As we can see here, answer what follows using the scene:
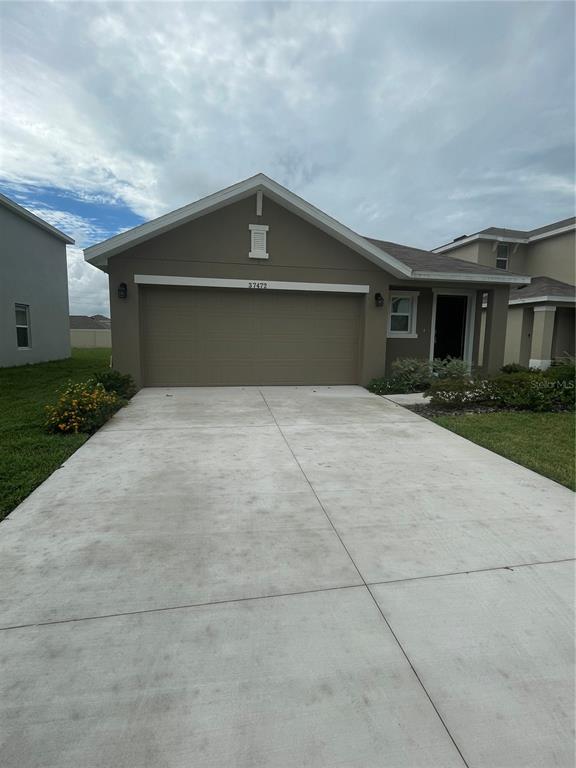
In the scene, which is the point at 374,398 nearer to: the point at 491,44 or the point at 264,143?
the point at 491,44

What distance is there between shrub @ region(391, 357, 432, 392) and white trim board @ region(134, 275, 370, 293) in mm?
2042

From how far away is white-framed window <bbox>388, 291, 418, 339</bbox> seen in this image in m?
11.0

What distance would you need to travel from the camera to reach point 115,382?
7.95m

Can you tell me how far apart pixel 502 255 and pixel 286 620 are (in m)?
21.2

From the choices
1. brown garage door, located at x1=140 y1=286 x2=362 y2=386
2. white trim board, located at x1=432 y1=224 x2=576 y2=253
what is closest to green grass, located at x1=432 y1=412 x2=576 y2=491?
brown garage door, located at x1=140 y1=286 x2=362 y2=386

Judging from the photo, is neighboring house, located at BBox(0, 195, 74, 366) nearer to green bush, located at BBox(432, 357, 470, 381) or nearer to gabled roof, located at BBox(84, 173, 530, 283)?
gabled roof, located at BBox(84, 173, 530, 283)

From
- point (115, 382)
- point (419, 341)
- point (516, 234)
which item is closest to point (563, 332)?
point (516, 234)

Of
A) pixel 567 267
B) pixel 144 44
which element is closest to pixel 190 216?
pixel 144 44

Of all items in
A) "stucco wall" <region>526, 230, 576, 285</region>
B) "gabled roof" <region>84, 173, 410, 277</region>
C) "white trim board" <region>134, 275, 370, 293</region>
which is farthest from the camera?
"stucco wall" <region>526, 230, 576, 285</region>

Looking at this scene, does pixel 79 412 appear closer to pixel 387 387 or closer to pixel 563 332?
pixel 387 387

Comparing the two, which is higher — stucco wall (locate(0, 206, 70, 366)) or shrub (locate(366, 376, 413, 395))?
stucco wall (locate(0, 206, 70, 366))

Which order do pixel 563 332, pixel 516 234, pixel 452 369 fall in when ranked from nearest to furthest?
pixel 452 369
pixel 563 332
pixel 516 234

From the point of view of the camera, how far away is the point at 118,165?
506 inches

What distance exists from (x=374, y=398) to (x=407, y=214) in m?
13.6
